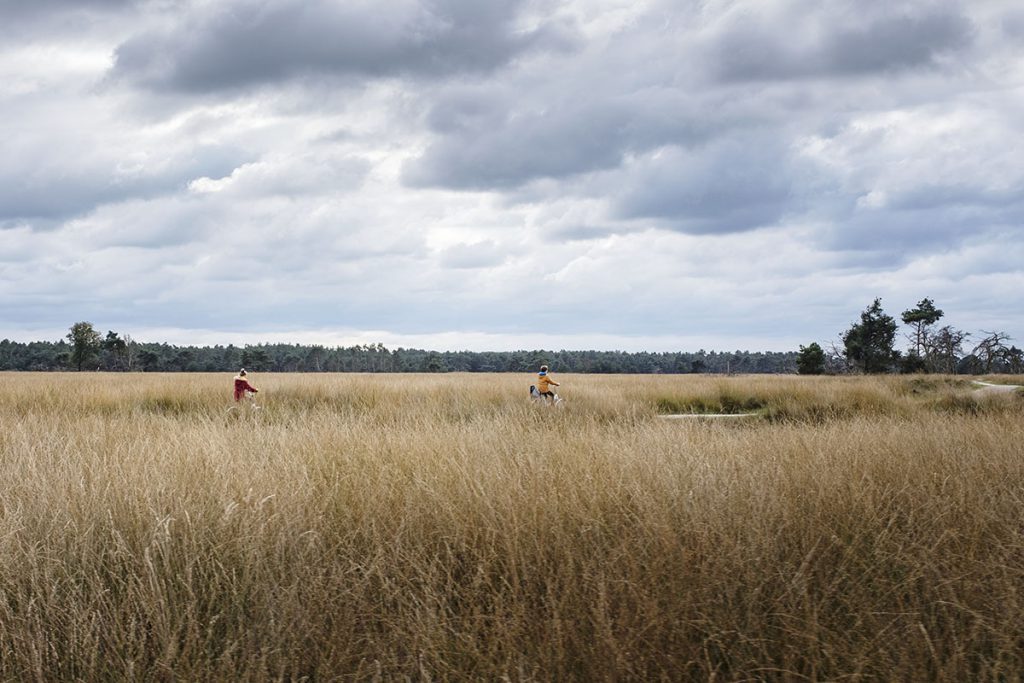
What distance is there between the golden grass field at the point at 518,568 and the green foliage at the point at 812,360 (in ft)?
158

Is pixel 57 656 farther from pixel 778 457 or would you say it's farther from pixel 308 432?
pixel 778 457

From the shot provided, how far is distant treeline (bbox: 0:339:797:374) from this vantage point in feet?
279

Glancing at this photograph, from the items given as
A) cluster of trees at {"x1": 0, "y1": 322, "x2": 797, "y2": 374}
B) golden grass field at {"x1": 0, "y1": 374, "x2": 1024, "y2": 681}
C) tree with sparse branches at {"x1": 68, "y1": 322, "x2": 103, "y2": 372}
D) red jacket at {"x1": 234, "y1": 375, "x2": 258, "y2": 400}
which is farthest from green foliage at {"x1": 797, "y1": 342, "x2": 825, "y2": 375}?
tree with sparse branches at {"x1": 68, "y1": 322, "x2": 103, "y2": 372}

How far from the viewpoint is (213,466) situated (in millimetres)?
5500

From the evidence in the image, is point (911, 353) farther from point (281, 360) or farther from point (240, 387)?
point (281, 360)

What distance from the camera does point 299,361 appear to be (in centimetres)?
9800

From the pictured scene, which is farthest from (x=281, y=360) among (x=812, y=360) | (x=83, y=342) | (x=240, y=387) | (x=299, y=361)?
(x=240, y=387)

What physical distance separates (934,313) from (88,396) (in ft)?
154

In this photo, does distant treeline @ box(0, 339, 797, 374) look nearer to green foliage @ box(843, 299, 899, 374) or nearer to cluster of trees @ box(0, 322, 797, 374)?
cluster of trees @ box(0, 322, 797, 374)

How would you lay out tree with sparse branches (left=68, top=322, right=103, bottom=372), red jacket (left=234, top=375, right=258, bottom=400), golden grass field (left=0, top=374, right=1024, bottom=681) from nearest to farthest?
golden grass field (left=0, top=374, right=1024, bottom=681)
red jacket (left=234, top=375, right=258, bottom=400)
tree with sparse branches (left=68, top=322, right=103, bottom=372)

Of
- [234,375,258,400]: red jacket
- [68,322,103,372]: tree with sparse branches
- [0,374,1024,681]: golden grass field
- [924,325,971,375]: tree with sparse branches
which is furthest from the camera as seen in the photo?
[68,322,103,372]: tree with sparse branches

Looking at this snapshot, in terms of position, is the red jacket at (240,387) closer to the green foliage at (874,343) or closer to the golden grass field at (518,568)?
the golden grass field at (518,568)

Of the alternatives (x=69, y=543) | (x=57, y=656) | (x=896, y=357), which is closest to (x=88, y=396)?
(x=69, y=543)

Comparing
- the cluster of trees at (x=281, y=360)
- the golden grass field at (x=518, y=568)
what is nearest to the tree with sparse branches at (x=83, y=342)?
the cluster of trees at (x=281, y=360)
